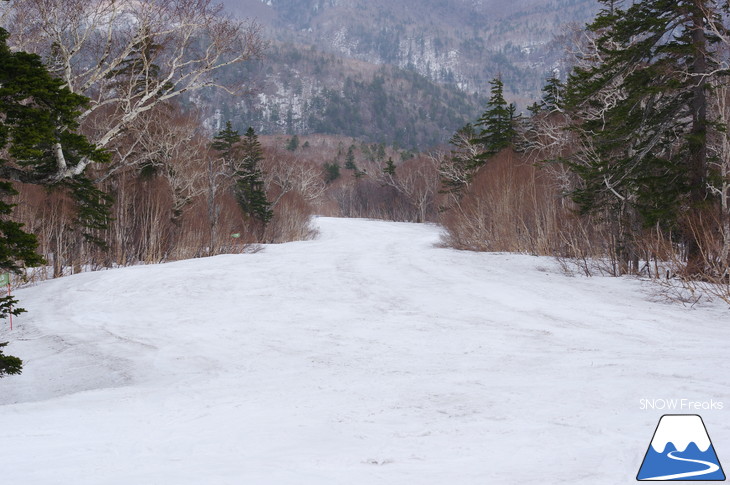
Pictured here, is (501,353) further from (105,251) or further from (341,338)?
(105,251)

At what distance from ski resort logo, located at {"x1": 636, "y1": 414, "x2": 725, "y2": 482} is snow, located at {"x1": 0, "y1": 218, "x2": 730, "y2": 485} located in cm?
15

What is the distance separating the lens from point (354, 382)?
208 inches

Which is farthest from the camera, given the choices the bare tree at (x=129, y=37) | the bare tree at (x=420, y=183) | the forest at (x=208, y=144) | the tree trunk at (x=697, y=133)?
the bare tree at (x=420, y=183)

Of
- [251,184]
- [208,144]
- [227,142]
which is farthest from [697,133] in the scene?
[227,142]

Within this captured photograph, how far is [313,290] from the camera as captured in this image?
11469 millimetres

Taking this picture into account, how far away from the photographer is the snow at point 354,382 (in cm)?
321

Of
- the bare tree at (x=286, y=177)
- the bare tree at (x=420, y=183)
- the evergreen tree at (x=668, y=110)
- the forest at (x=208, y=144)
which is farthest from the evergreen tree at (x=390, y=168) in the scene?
the evergreen tree at (x=668, y=110)

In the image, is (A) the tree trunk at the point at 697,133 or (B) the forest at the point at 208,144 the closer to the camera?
(B) the forest at the point at 208,144

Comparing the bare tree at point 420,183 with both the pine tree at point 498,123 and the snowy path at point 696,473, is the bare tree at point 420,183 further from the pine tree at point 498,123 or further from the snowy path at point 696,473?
the snowy path at point 696,473

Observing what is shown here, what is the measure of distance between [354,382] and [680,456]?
10.3 feet

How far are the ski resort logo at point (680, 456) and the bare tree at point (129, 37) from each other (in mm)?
13646

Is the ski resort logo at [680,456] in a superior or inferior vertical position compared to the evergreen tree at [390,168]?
inferior

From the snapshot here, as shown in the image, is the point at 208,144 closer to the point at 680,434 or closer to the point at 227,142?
the point at 227,142

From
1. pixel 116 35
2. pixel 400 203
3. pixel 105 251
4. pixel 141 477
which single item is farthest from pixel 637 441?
pixel 400 203
